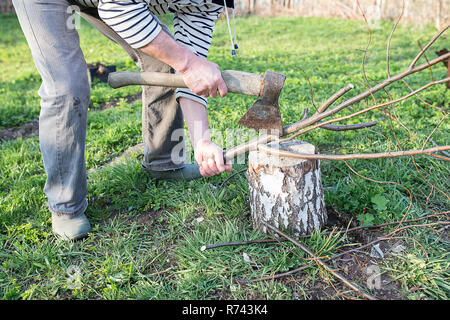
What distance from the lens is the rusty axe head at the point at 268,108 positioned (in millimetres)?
1895

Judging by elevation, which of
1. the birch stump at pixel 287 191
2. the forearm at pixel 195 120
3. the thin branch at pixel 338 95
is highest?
the thin branch at pixel 338 95

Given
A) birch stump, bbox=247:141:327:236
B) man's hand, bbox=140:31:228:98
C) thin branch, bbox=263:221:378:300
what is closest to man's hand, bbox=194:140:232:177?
birch stump, bbox=247:141:327:236

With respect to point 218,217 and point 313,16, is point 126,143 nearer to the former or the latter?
point 218,217

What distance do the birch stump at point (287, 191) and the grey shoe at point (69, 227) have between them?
1.10 meters

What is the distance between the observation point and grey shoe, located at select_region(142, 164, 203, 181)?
112 inches

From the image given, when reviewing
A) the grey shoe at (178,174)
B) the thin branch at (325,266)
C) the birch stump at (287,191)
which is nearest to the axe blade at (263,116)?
the birch stump at (287,191)

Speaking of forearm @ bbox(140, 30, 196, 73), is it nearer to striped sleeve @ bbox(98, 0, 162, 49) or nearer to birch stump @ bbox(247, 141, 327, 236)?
striped sleeve @ bbox(98, 0, 162, 49)

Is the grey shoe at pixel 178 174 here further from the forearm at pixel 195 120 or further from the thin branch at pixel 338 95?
the thin branch at pixel 338 95

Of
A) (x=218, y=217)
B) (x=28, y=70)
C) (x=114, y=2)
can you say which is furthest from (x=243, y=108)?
(x=28, y=70)

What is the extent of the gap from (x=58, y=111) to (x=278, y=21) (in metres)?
10.1

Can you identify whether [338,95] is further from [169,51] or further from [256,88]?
[169,51]

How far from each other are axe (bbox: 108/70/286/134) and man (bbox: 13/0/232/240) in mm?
90

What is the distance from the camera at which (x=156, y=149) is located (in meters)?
2.80

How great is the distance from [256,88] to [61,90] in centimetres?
108
